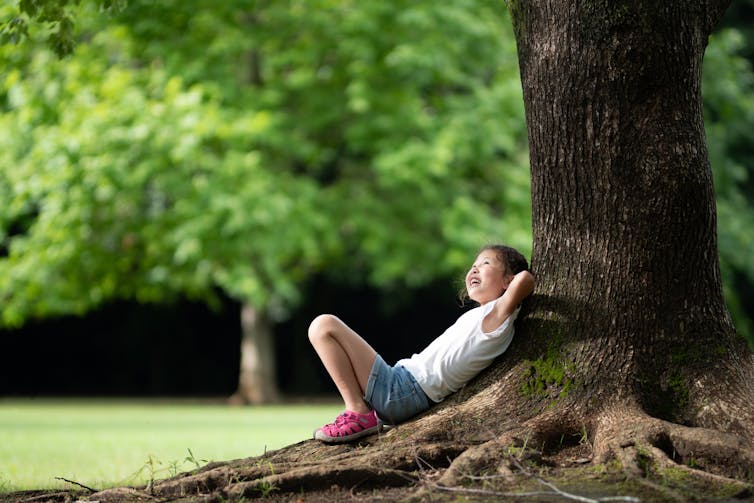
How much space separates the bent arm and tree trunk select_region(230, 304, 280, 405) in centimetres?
1582

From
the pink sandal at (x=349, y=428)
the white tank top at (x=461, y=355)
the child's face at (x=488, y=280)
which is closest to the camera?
the pink sandal at (x=349, y=428)

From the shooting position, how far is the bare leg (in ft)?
17.9

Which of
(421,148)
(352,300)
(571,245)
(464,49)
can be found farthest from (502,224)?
(571,245)

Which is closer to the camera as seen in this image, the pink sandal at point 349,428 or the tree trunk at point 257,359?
the pink sandal at point 349,428

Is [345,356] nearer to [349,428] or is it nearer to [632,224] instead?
[349,428]

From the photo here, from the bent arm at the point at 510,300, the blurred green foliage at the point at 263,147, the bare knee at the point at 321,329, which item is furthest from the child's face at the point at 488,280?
the blurred green foliage at the point at 263,147

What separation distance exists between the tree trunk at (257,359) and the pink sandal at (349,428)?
15.7m

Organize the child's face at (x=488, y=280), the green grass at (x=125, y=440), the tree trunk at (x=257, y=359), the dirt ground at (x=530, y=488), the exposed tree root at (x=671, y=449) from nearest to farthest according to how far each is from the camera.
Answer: the dirt ground at (x=530, y=488) → the exposed tree root at (x=671, y=449) → the child's face at (x=488, y=280) → the green grass at (x=125, y=440) → the tree trunk at (x=257, y=359)

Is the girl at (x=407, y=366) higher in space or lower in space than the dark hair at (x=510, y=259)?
lower

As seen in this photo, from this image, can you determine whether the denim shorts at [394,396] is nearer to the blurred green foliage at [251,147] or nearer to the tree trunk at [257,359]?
the blurred green foliage at [251,147]

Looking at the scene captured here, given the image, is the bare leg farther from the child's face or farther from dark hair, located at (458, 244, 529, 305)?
dark hair, located at (458, 244, 529, 305)

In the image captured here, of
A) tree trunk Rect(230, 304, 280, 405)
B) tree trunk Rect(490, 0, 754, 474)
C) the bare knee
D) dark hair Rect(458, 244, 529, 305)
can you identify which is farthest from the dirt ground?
tree trunk Rect(230, 304, 280, 405)

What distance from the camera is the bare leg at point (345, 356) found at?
5445 mm

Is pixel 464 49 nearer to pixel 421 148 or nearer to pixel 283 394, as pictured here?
pixel 421 148
